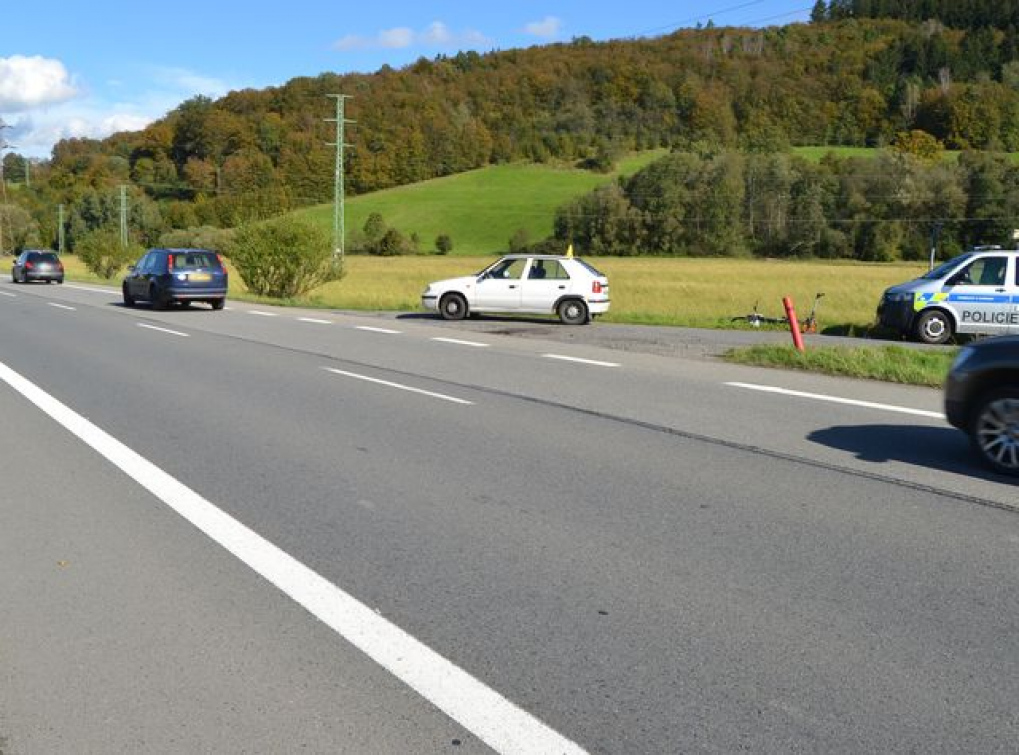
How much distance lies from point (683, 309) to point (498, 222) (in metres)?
74.8

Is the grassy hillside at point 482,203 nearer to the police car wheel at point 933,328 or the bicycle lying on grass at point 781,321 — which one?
the bicycle lying on grass at point 781,321

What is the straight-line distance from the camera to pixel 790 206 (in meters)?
94.0

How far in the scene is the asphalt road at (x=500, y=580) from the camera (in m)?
3.43

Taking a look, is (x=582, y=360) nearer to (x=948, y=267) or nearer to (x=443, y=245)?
(x=948, y=267)

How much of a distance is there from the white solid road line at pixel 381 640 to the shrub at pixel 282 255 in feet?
86.4

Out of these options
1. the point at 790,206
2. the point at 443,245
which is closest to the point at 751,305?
the point at 443,245

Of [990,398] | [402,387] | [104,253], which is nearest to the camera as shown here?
[990,398]

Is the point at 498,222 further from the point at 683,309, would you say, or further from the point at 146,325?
the point at 146,325

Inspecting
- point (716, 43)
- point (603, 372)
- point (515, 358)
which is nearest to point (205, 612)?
point (603, 372)

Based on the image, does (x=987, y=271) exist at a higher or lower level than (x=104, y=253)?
higher

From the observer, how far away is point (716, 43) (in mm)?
110688

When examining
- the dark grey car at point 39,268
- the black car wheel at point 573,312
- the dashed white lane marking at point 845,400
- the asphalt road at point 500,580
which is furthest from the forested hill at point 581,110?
the asphalt road at point 500,580

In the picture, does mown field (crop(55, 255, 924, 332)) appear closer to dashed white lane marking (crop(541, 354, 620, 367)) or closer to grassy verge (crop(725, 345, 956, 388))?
grassy verge (crop(725, 345, 956, 388))

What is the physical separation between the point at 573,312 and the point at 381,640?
19.3m
